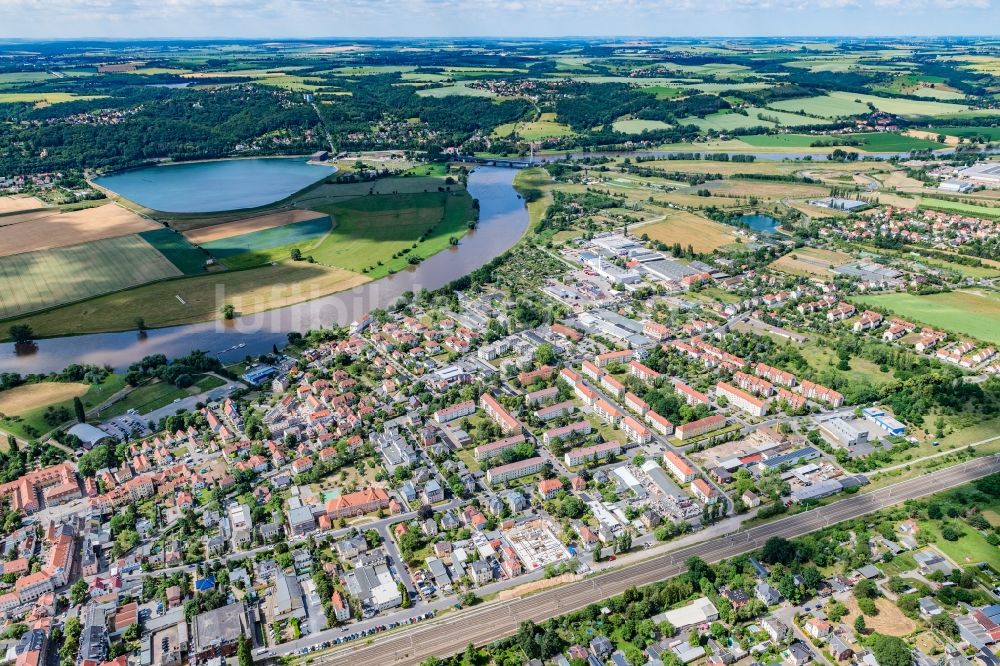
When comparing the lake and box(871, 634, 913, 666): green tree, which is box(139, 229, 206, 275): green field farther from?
box(871, 634, 913, 666): green tree

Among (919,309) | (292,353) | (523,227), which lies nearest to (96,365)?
(292,353)

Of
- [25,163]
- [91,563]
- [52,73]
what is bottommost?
[91,563]

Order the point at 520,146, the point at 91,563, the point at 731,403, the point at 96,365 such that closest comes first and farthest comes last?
the point at 91,563
the point at 731,403
the point at 96,365
the point at 520,146

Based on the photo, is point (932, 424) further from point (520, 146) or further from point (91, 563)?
point (520, 146)

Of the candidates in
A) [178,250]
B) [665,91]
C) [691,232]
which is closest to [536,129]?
[665,91]

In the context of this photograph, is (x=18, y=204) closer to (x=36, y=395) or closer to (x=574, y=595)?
(x=36, y=395)

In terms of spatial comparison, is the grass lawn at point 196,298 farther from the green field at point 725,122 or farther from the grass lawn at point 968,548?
the green field at point 725,122

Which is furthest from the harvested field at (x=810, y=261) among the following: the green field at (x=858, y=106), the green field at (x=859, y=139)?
the green field at (x=858, y=106)
